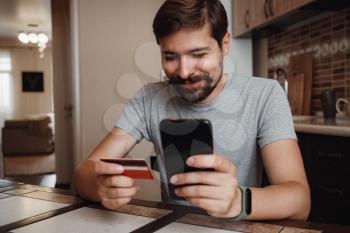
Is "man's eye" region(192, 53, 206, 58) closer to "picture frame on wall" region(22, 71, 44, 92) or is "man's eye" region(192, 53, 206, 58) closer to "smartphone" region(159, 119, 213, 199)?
"smartphone" region(159, 119, 213, 199)

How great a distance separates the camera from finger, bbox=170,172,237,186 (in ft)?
2.04

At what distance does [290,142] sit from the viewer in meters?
0.98

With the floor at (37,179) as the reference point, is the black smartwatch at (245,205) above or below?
above

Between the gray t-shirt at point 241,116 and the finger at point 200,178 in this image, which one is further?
the gray t-shirt at point 241,116

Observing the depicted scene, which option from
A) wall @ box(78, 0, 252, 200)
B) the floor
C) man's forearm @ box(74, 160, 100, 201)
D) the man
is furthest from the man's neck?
the floor

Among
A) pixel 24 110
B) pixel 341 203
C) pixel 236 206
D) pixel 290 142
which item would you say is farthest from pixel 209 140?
pixel 24 110

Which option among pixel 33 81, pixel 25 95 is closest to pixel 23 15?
pixel 33 81

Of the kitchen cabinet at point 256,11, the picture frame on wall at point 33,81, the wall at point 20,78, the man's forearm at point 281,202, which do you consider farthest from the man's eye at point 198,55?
the picture frame on wall at point 33,81

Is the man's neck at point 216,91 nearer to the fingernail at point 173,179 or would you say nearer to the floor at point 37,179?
the fingernail at point 173,179

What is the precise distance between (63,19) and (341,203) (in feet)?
13.4

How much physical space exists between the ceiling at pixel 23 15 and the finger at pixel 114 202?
18.2 ft

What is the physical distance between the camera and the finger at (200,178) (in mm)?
623

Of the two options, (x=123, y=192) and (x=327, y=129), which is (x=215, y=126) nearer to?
(x=123, y=192)

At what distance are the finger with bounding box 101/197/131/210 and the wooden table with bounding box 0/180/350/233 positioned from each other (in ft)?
0.06
